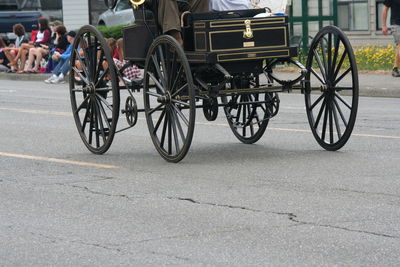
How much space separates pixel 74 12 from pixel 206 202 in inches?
1434

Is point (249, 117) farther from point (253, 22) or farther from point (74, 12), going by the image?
point (74, 12)

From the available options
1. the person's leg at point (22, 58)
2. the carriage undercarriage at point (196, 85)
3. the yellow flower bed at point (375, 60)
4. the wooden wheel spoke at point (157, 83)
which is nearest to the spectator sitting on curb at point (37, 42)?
the person's leg at point (22, 58)

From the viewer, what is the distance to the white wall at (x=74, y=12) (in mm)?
43594

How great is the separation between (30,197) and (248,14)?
304 cm

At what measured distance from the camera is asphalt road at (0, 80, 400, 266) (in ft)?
21.0

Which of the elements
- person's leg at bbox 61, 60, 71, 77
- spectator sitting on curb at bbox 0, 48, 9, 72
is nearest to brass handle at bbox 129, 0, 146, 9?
person's leg at bbox 61, 60, 71, 77

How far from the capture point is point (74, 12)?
4369 cm

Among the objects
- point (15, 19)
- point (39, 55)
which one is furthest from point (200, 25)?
point (15, 19)

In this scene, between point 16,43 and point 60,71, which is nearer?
point 60,71

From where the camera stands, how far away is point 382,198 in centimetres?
792

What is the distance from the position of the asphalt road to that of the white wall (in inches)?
1233

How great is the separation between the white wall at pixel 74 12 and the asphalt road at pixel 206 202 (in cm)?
3132

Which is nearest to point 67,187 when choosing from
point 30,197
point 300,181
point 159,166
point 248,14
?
point 30,197

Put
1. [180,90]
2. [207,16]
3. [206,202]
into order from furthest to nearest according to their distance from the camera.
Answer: [207,16] → [180,90] → [206,202]
